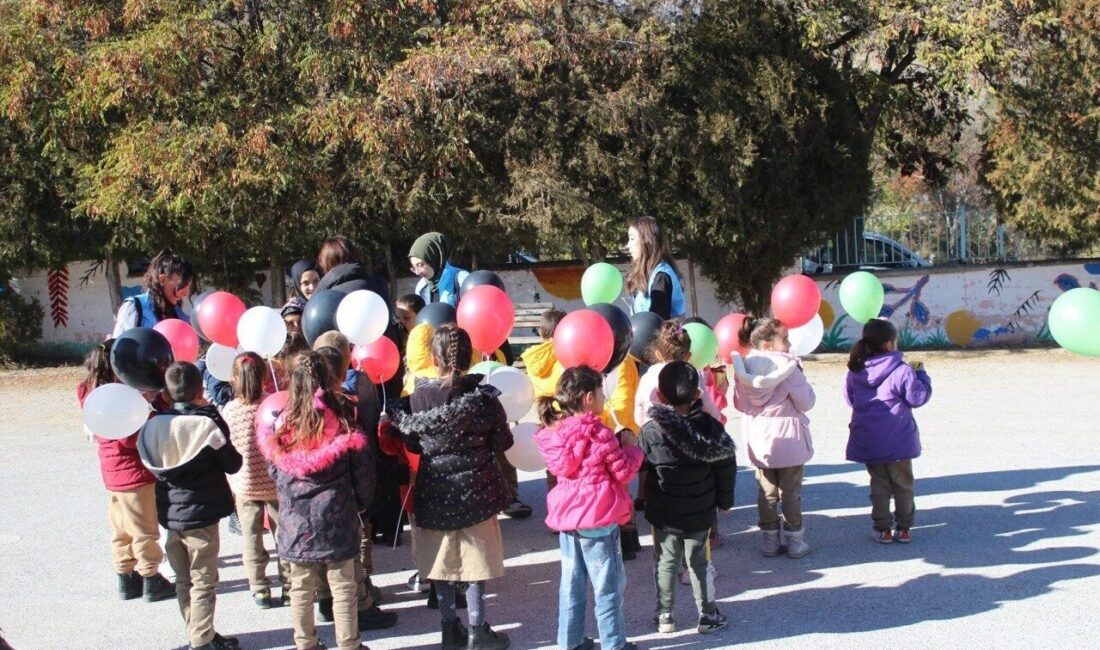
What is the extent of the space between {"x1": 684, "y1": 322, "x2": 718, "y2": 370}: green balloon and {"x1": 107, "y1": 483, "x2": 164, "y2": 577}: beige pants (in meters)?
2.81

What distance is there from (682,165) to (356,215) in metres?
4.47

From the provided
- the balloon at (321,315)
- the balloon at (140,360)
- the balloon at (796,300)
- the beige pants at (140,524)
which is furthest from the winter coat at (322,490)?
the balloon at (796,300)

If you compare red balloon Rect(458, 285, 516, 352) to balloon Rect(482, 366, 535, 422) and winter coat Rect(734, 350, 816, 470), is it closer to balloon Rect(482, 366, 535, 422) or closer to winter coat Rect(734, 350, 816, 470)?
balloon Rect(482, 366, 535, 422)

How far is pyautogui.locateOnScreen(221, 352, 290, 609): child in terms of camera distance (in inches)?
185

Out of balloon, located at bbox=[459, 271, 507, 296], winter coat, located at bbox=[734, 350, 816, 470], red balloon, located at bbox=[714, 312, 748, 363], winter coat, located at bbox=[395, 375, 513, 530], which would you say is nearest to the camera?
winter coat, located at bbox=[395, 375, 513, 530]

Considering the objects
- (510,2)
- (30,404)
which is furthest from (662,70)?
(30,404)

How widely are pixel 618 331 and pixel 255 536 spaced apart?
6.64ft

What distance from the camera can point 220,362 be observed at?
17.7 ft

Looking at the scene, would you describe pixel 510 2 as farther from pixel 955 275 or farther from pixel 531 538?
pixel 531 538

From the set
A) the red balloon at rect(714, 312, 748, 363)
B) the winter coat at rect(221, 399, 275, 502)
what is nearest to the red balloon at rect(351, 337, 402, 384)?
the winter coat at rect(221, 399, 275, 502)

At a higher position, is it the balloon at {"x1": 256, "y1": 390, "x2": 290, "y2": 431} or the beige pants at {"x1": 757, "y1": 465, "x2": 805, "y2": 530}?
the balloon at {"x1": 256, "y1": 390, "x2": 290, "y2": 431}

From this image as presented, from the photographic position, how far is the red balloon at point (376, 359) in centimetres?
511

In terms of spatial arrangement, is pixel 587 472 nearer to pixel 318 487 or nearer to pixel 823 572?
pixel 318 487

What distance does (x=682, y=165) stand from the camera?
44.8ft
